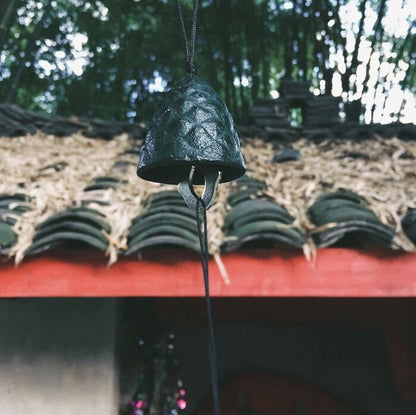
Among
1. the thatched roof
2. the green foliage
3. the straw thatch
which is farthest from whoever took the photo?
the green foliage

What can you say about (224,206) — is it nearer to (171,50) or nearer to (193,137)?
(193,137)

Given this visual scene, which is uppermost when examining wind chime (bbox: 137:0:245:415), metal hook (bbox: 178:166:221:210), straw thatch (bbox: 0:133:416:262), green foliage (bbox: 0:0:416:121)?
green foliage (bbox: 0:0:416:121)

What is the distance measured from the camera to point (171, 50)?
620 cm

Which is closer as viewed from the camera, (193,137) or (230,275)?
(193,137)

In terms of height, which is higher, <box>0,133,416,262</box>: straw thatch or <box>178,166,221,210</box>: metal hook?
<box>0,133,416,262</box>: straw thatch

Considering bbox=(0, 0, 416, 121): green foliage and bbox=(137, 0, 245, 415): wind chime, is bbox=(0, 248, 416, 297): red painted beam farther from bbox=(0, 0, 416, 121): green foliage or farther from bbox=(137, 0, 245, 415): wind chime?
bbox=(0, 0, 416, 121): green foliage

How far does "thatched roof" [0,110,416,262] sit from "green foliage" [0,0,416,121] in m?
3.29

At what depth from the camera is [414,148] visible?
292 cm

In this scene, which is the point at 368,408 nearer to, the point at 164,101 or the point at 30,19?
the point at 164,101

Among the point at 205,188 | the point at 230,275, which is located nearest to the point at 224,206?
the point at 230,275

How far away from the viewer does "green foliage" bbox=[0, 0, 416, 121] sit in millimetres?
5438

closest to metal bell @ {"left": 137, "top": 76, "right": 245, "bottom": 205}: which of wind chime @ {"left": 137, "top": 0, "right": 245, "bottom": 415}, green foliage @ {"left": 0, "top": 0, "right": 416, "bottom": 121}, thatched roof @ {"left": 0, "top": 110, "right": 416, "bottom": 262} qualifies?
wind chime @ {"left": 137, "top": 0, "right": 245, "bottom": 415}

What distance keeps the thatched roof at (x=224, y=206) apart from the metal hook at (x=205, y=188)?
1.60 ft

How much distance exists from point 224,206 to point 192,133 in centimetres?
87
